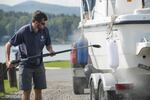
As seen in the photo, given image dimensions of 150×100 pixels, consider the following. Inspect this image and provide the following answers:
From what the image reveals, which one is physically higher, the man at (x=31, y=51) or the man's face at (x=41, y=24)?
the man's face at (x=41, y=24)

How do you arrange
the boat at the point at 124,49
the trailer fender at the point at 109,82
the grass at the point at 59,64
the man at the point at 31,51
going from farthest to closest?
the grass at the point at 59,64 → the trailer fender at the point at 109,82 → the man at the point at 31,51 → the boat at the point at 124,49

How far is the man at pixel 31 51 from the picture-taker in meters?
10.4

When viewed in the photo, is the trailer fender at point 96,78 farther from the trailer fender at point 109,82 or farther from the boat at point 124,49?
the trailer fender at point 109,82

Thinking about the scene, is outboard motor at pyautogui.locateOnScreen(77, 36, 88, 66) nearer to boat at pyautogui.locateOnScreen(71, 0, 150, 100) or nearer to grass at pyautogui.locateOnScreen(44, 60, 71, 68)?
boat at pyautogui.locateOnScreen(71, 0, 150, 100)

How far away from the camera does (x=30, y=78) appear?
1043 centimetres

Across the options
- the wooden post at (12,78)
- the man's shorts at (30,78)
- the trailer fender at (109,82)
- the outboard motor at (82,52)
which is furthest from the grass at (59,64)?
the man's shorts at (30,78)

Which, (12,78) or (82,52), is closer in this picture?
(82,52)

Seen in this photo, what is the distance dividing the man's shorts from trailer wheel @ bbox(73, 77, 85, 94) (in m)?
4.62

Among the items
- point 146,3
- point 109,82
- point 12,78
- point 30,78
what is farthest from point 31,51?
point 12,78

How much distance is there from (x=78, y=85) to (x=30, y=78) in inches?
199

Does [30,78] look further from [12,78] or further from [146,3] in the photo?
[12,78]

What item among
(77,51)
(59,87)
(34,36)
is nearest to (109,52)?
(34,36)

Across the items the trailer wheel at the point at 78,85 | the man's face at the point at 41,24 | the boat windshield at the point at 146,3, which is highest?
the boat windshield at the point at 146,3

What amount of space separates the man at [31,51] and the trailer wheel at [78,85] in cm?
466
